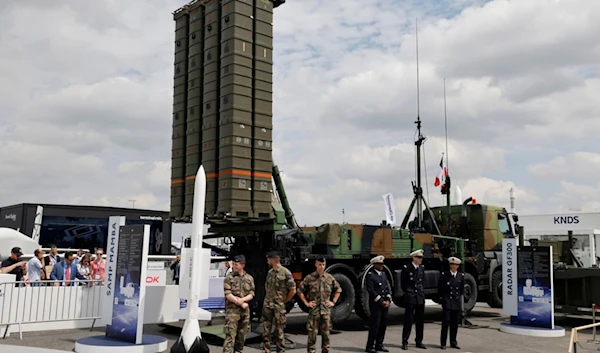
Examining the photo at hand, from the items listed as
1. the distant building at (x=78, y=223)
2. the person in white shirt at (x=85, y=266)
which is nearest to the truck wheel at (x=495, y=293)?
the person in white shirt at (x=85, y=266)

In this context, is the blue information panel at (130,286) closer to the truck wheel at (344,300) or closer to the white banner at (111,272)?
the white banner at (111,272)

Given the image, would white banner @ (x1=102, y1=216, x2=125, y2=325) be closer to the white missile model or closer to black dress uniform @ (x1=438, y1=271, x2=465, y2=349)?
the white missile model

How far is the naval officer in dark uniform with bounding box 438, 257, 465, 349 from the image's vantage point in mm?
9367

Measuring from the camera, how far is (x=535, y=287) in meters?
10.9

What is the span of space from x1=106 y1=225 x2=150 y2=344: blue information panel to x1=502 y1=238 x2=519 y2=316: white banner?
7013 millimetres

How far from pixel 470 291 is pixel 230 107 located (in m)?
6.85

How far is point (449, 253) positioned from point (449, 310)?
3688 millimetres

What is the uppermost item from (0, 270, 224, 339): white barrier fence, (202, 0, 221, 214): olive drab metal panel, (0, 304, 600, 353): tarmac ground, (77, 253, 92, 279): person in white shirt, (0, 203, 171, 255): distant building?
(202, 0, 221, 214): olive drab metal panel

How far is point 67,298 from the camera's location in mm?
10359

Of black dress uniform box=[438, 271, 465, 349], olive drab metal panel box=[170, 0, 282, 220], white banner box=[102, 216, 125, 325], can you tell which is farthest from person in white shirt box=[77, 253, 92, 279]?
black dress uniform box=[438, 271, 465, 349]

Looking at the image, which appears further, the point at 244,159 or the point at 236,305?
the point at 244,159

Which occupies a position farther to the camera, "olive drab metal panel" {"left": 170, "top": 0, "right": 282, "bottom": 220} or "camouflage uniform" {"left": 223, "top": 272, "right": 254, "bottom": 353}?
"olive drab metal panel" {"left": 170, "top": 0, "right": 282, "bottom": 220}

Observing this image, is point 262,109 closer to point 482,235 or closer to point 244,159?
point 244,159

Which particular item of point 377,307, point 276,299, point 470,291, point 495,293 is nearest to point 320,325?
point 276,299
